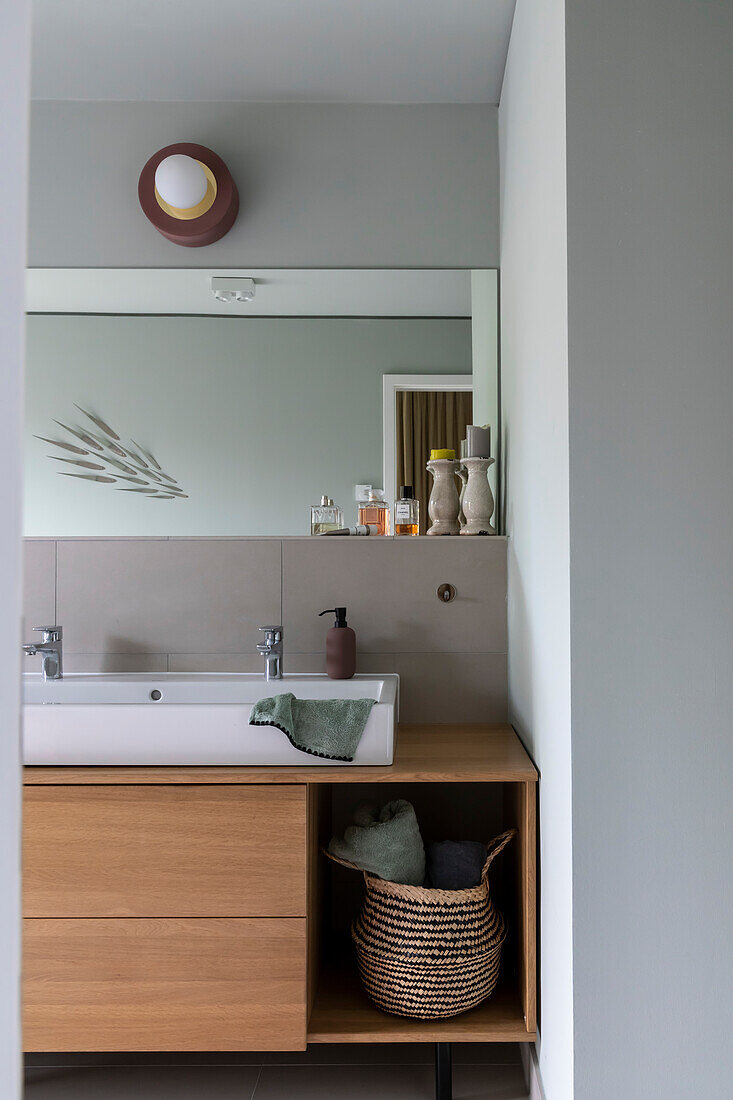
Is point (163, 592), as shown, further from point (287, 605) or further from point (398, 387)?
point (398, 387)

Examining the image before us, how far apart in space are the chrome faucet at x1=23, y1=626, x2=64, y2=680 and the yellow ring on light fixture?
109cm

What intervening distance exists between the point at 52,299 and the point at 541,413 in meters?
1.40

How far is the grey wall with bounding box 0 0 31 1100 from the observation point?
221mm

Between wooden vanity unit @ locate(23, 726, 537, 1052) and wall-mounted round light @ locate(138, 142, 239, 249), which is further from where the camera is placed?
wall-mounted round light @ locate(138, 142, 239, 249)

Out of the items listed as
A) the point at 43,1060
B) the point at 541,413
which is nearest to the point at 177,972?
the point at 43,1060

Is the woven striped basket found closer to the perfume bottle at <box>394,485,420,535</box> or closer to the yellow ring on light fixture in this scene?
the perfume bottle at <box>394,485,420,535</box>

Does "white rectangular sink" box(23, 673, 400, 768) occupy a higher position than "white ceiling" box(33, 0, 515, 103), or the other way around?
"white ceiling" box(33, 0, 515, 103)

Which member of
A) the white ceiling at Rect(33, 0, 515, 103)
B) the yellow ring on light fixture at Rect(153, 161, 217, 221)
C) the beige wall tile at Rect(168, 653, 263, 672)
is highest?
the white ceiling at Rect(33, 0, 515, 103)

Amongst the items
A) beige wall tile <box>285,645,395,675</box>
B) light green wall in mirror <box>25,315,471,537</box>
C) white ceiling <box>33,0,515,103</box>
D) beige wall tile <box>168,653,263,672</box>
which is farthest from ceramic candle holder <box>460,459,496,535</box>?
white ceiling <box>33,0,515,103</box>

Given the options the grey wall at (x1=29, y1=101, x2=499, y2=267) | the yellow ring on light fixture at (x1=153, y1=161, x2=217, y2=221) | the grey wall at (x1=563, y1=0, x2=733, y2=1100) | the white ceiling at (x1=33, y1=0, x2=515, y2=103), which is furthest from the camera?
the grey wall at (x1=29, y1=101, x2=499, y2=267)

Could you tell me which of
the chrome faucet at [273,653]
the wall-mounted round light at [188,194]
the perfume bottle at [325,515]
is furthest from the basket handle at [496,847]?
the wall-mounted round light at [188,194]

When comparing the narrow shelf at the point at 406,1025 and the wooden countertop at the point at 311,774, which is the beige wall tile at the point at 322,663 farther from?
the narrow shelf at the point at 406,1025

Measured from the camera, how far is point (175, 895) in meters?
1.54

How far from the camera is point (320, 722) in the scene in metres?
1.57
